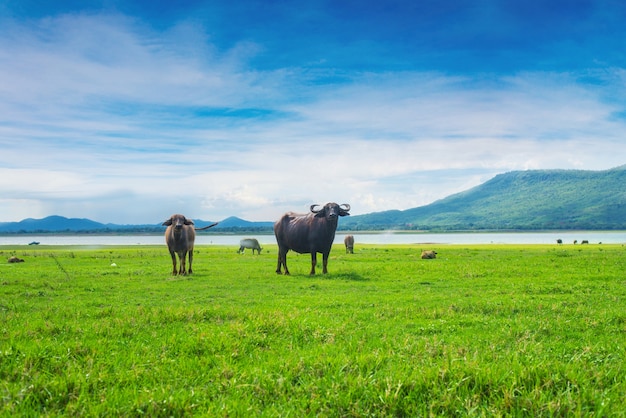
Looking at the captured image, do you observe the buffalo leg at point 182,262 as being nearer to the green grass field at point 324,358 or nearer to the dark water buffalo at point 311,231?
the dark water buffalo at point 311,231

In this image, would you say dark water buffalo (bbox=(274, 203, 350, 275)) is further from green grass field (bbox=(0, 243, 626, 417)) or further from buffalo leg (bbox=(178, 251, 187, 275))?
green grass field (bbox=(0, 243, 626, 417))

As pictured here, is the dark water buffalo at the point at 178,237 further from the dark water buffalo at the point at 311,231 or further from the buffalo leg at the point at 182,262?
the dark water buffalo at the point at 311,231

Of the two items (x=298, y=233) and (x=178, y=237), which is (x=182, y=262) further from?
(x=298, y=233)

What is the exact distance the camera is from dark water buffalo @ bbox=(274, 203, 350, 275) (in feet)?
75.9

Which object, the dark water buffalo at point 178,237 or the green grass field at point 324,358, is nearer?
the green grass field at point 324,358

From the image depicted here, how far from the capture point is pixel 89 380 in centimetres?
565

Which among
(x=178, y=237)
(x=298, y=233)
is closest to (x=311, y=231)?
(x=298, y=233)

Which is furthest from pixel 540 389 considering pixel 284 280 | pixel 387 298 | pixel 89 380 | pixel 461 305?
pixel 284 280

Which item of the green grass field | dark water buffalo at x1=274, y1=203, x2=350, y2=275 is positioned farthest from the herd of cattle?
the green grass field

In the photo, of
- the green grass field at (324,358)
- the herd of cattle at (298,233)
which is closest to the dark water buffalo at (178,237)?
the herd of cattle at (298,233)

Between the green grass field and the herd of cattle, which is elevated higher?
the herd of cattle

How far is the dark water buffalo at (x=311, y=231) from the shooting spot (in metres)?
23.1

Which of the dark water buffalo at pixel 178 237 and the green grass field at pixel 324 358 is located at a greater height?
the dark water buffalo at pixel 178 237

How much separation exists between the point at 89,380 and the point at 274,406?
2394 mm
